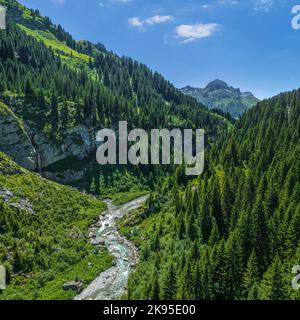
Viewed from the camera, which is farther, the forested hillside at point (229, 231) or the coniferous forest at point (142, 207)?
the coniferous forest at point (142, 207)

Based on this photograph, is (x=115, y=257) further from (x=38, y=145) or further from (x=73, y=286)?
(x=38, y=145)

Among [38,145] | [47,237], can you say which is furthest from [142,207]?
[38,145]

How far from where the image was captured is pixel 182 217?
252ft

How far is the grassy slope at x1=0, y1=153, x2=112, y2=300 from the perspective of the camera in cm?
6094

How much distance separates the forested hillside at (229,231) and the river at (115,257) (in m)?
2.90

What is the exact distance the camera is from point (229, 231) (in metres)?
69.3

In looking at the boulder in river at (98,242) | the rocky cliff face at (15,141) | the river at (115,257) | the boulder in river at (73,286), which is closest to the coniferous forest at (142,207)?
the rocky cliff face at (15,141)

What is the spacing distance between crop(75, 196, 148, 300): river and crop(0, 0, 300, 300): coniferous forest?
2.07 meters

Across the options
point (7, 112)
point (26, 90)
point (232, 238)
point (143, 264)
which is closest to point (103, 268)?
point (143, 264)

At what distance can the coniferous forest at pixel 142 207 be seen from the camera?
52656 mm

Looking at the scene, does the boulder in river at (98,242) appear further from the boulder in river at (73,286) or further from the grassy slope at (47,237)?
the boulder in river at (73,286)

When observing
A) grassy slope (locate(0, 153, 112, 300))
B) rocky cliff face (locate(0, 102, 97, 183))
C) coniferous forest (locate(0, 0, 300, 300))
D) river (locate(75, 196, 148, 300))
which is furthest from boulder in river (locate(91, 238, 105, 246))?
rocky cliff face (locate(0, 102, 97, 183))

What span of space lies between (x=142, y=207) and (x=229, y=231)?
3603 cm
